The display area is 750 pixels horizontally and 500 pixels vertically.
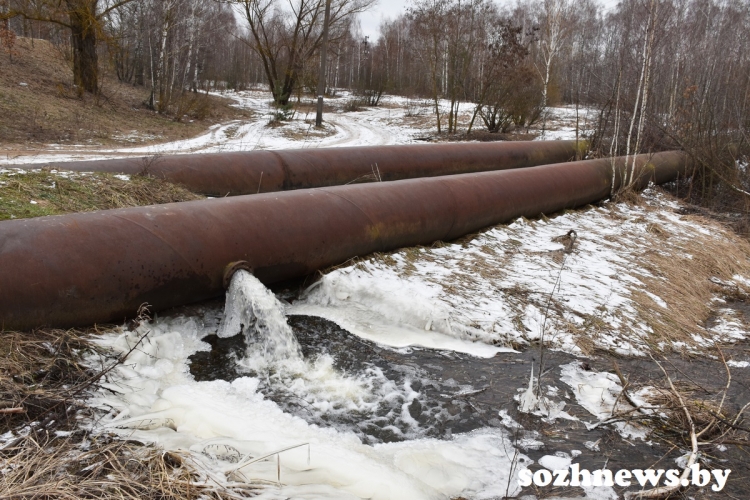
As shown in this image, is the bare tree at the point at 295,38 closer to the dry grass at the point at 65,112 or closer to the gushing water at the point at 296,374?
the dry grass at the point at 65,112

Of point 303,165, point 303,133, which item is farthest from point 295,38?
point 303,165

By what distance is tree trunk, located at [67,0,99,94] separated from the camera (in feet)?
47.4

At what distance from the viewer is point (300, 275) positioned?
405 centimetres

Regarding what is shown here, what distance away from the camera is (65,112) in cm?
1327

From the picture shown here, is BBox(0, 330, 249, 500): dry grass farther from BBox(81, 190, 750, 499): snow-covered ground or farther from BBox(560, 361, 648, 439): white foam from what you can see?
BBox(560, 361, 648, 439): white foam

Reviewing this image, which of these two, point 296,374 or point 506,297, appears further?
point 506,297

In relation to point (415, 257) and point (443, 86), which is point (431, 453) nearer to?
point (415, 257)

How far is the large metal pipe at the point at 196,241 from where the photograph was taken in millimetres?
2787

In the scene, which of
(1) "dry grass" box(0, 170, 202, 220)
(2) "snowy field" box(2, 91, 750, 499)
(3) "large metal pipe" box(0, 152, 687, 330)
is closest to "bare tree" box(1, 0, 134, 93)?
(1) "dry grass" box(0, 170, 202, 220)

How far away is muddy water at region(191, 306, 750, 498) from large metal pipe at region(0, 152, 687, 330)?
1.70ft

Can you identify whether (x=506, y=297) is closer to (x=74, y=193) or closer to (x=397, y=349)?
(x=397, y=349)

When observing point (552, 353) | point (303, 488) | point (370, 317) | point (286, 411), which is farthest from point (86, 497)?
point (552, 353)

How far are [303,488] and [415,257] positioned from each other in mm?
2849

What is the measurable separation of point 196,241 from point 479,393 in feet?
6.69
